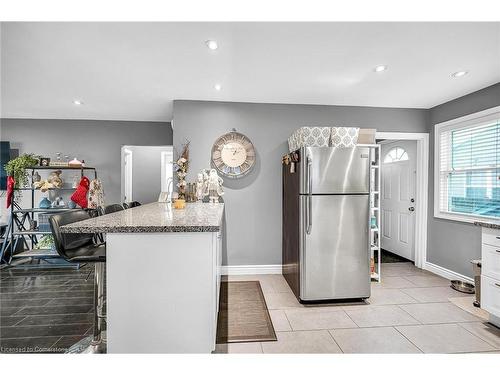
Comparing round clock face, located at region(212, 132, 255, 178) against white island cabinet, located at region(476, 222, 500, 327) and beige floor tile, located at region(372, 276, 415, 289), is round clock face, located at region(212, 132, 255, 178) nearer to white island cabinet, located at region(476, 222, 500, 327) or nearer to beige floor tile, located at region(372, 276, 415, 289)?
beige floor tile, located at region(372, 276, 415, 289)

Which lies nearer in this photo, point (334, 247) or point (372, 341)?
point (372, 341)

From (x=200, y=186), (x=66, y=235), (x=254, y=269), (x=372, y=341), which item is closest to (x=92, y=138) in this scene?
(x=200, y=186)

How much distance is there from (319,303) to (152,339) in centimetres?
186

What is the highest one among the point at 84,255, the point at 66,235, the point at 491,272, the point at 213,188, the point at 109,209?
the point at 213,188

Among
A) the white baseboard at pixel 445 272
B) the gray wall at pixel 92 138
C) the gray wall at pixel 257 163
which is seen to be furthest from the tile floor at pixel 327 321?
the gray wall at pixel 92 138

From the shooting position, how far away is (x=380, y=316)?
2.56m

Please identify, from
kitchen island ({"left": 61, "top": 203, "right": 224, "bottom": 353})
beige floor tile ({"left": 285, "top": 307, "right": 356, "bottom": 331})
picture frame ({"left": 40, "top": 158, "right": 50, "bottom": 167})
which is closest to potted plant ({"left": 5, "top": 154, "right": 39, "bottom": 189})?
picture frame ({"left": 40, "top": 158, "right": 50, "bottom": 167})

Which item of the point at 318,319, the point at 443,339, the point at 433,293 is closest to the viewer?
the point at 443,339

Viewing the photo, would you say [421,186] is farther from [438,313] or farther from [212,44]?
[212,44]

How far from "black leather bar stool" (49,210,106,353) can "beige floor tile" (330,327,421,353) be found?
180 cm

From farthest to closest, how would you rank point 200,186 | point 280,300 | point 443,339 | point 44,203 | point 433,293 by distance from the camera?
point 44,203 → point 200,186 → point 433,293 → point 280,300 → point 443,339

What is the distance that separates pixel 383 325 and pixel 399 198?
282cm

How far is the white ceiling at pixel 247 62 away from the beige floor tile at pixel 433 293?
2.39m

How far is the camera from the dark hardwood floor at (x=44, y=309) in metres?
2.13
